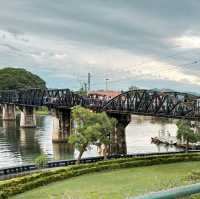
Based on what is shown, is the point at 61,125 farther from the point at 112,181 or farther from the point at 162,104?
the point at 112,181

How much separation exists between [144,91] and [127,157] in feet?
69.4

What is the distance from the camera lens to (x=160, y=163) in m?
89.4

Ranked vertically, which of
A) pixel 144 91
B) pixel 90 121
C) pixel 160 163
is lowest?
pixel 160 163

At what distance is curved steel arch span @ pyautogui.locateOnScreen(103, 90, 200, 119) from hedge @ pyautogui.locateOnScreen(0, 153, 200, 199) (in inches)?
431

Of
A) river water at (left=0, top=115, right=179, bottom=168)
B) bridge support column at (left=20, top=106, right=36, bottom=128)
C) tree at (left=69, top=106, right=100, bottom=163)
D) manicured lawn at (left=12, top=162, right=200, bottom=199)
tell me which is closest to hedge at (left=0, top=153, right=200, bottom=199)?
manicured lawn at (left=12, top=162, right=200, bottom=199)

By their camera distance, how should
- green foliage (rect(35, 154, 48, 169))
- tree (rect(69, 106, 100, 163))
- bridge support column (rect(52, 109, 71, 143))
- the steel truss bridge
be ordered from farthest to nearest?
bridge support column (rect(52, 109, 71, 143)) < the steel truss bridge < tree (rect(69, 106, 100, 163)) < green foliage (rect(35, 154, 48, 169))

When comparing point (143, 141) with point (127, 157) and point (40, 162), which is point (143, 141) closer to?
point (127, 157)

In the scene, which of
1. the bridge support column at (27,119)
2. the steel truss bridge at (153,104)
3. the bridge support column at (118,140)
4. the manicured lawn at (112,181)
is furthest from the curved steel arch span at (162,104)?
the bridge support column at (27,119)

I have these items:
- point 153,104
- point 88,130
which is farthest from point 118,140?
point 88,130

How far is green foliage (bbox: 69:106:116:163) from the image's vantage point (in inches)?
3324

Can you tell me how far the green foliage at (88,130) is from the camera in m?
84.4

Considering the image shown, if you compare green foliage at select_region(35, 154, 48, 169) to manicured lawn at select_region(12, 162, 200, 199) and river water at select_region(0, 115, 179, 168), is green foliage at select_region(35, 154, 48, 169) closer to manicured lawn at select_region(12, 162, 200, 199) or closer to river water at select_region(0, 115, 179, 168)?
manicured lawn at select_region(12, 162, 200, 199)

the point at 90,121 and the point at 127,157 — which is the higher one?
the point at 90,121

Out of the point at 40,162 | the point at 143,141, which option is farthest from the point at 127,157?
the point at 143,141
